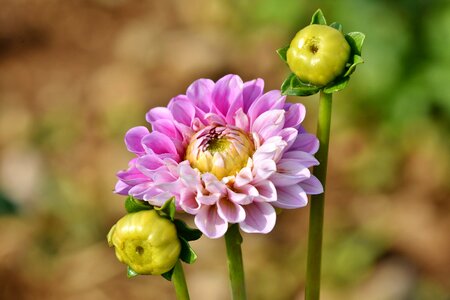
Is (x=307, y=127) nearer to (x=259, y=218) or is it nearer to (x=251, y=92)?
(x=251, y=92)

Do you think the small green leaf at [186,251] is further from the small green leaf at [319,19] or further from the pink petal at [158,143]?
the small green leaf at [319,19]

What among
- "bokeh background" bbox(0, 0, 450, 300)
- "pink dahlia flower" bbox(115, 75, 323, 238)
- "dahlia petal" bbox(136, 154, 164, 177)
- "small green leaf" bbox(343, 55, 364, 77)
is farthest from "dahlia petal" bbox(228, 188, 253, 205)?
"bokeh background" bbox(0, 0, 450, 300)

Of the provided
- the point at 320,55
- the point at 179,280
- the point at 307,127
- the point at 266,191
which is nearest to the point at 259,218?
the point at 266,191

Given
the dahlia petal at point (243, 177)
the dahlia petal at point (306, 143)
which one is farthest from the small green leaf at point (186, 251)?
the dahlia petal at point (306, 143)

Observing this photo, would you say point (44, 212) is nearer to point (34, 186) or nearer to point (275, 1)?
point (34, 186)

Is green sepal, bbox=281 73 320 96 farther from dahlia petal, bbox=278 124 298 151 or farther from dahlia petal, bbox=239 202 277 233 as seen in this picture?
dahlia petal, bbox=239 202 277 233
